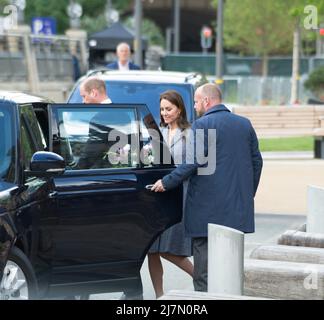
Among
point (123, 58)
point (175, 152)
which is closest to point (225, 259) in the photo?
point (175, 152)

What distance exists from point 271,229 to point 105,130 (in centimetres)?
536

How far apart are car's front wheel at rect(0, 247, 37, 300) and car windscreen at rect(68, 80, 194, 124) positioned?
598 centimetres

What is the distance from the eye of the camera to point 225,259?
6441mm

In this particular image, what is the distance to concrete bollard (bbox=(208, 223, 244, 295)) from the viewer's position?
6383 millimetres

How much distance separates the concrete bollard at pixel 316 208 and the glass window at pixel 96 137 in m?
1.49

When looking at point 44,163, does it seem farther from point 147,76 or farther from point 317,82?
point 317,82

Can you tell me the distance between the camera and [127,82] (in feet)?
45.4

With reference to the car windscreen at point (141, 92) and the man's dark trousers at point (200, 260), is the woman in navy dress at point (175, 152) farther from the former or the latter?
the car windscreen at point (141, 92)

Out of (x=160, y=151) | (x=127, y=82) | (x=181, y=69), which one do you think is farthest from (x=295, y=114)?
(x=181, y=69)

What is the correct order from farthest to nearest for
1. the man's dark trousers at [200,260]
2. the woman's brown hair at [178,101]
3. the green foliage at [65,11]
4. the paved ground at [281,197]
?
1. the green foliage at [65,11]
2. the paved ground at [281,197]
3. the woman's brown hair at [178,101]
4. the man's dark trousers at [200,260]

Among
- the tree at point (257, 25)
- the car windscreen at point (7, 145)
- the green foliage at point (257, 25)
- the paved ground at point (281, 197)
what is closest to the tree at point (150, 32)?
the green foliage at point (257, 25)

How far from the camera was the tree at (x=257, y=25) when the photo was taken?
57906mm

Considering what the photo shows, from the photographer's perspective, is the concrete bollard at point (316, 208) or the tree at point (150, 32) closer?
the concrete bollard at point (316, 208)

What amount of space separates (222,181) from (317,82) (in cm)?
3283
